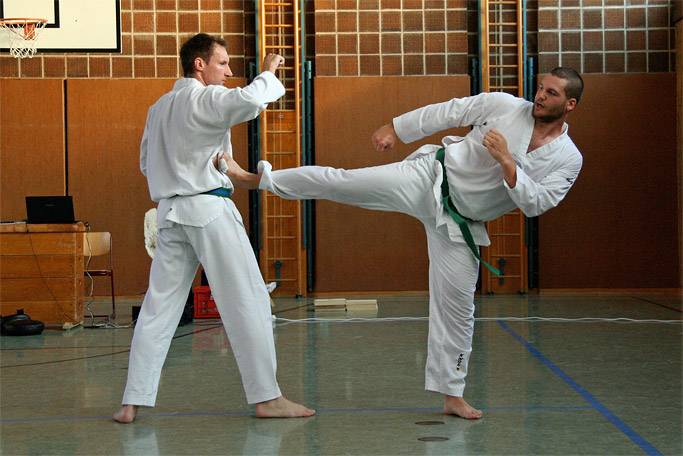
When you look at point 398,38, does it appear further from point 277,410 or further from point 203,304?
point 277,410

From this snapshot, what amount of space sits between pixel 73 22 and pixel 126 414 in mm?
6484

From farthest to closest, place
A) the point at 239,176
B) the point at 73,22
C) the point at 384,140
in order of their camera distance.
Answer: the point at 73,22 < the point at 239,176 < the point at 384,140

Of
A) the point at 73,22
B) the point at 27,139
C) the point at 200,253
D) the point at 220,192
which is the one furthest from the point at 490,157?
the point at 27,139

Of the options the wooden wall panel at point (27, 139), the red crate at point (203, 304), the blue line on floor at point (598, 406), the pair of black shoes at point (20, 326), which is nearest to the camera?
the blue line on floor at point (598, 406)

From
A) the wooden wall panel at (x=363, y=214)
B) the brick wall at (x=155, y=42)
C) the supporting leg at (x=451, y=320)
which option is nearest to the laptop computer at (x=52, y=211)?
the brick wall at (x=155, y=42)

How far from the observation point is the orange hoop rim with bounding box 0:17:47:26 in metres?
7.96

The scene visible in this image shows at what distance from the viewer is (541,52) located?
338 inches

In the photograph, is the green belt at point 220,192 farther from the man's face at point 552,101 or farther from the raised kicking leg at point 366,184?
the man's face at point 552,101

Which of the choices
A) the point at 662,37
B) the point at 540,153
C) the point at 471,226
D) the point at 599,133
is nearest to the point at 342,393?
the point at 471,226

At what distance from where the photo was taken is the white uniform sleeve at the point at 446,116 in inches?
120

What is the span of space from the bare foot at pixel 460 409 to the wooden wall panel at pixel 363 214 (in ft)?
18.2

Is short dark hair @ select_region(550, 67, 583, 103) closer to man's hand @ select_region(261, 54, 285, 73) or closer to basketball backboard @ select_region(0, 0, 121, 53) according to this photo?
man's hand @ select_region(261, 54, 285, 73)

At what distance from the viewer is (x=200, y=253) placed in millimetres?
2945

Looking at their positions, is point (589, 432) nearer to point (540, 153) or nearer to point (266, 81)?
point (540, 153)
